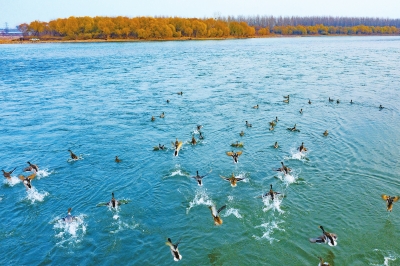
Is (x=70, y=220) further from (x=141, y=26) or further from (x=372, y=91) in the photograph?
(x=141, y=26)

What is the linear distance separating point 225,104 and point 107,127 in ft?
43.2

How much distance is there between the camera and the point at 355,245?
12602 mm

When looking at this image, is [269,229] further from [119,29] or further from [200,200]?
[119,29]

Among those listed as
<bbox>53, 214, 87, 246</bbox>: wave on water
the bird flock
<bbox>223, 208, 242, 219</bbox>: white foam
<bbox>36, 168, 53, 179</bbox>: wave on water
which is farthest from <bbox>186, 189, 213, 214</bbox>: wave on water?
<bbox>36, 168, 53, 179</bbox>: wave on water

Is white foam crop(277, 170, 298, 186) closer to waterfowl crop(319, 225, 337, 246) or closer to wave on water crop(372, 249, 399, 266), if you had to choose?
waterfowl crop(319, 225, 337, 246)

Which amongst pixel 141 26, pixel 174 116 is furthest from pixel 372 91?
pixel 141 26

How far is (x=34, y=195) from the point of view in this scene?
16.6 meters

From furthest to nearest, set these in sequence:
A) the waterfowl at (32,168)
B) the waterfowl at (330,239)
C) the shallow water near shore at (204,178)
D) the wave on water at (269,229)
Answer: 1. the waterfowl at (32,168)
2. the wave on water at (269,229)
3. the shallow water near shore at (204,178)
4. the waterfowl at (330,239)

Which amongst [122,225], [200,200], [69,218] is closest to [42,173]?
[69,218]

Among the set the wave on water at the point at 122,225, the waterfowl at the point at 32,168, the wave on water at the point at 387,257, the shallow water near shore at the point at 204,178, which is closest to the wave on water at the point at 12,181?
the shallow water near shore at the point at 204,178

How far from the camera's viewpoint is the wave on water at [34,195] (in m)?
16.3

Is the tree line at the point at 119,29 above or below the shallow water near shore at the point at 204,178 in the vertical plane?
above

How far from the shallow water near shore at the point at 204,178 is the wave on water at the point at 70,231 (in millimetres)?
63

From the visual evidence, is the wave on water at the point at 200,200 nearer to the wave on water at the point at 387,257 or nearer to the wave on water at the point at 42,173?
the wave on water at the point at 387,257
